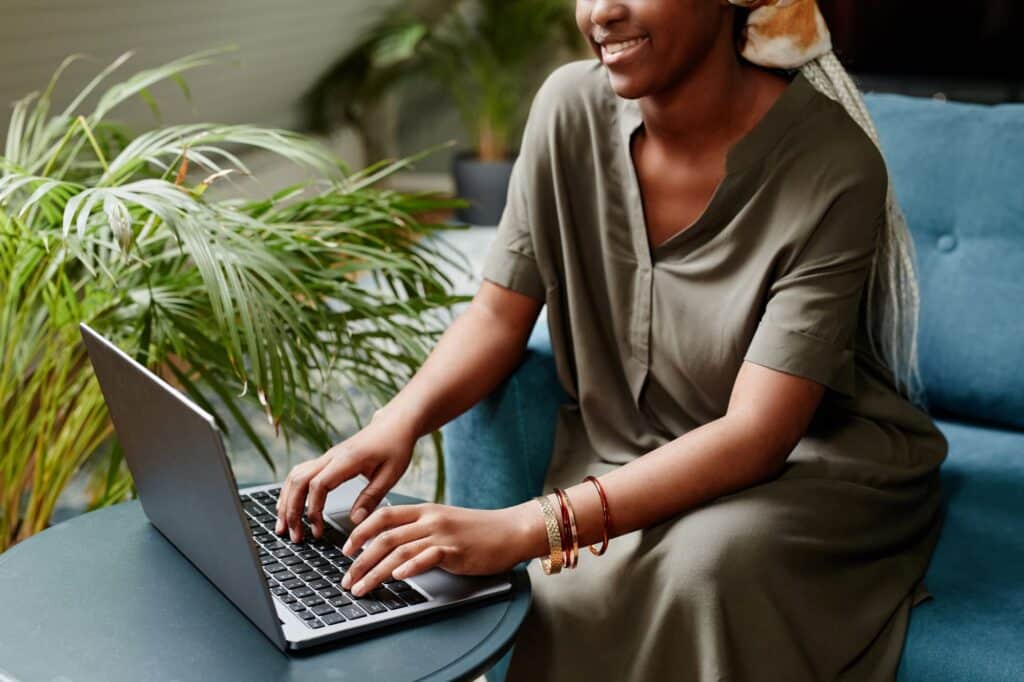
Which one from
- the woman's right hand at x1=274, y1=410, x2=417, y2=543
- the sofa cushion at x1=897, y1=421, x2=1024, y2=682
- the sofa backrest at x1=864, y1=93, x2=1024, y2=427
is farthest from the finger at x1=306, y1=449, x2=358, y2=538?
the sofa backrest at x1=864, y1=93, x2=1024, y2=427

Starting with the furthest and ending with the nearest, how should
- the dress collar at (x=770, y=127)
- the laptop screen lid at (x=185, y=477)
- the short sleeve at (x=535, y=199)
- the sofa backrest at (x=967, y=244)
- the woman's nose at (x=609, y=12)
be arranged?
1. the sofa backrest at (x=967, y=244)
2. the short sleeve at (x=535, y=199)
3. the dress collar at (x=770, y=127)
4. the woman's nose at (x=609, y=12)
5. the laptop screen lid at (x=185, y=477)

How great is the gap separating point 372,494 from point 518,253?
1.27 ft

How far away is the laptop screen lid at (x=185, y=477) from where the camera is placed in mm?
915

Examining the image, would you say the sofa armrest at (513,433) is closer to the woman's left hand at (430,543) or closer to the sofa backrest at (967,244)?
the woman's left hand at (430,543)

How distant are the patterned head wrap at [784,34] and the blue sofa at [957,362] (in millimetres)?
435

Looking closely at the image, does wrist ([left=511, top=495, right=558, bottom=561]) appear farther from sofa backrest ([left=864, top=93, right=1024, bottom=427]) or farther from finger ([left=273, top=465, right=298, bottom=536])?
sofa backrest ([left=864, top=93, right=1024, bottom=427])

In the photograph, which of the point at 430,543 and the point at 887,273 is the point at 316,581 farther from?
the point at 887,273

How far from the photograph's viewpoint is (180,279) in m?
1.47

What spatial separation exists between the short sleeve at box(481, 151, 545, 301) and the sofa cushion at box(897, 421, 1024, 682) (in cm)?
56

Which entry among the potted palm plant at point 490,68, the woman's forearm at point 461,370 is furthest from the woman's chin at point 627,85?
the potted palm plant at point 490,68

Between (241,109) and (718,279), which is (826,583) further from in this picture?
(241,109)

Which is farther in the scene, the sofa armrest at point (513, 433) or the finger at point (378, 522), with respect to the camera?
the sofa armrest at point (513, 433)

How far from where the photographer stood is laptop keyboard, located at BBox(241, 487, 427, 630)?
1005 millimetres

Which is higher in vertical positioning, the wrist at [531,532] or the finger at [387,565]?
the finger at [387,565]
